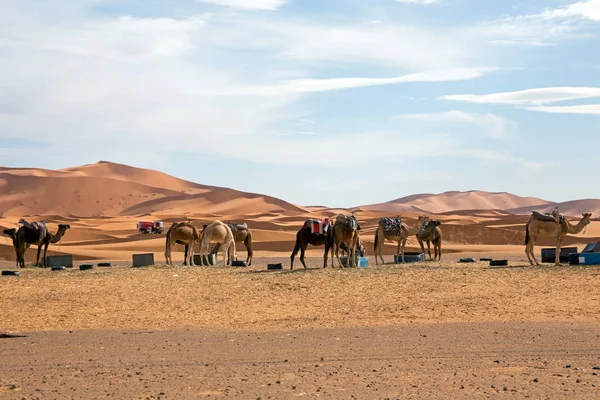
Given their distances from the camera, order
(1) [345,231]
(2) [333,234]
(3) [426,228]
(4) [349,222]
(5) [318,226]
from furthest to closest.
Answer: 1. (3) [426,228]
2. (5) [318,226]
3. (2) [333,234]
4. (1) [345,231]
5. (4) [349,222]

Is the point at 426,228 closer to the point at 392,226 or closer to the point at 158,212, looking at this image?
the point at 392,226

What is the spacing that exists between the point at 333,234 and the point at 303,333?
1194cm

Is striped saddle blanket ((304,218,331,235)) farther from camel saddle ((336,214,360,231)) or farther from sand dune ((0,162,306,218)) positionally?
sand dune ((0,162,306,218))

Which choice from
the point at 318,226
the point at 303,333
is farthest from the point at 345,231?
the point at 303,333

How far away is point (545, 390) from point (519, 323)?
5.46 meters

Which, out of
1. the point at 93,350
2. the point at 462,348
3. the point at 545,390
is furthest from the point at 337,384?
the point at 93,350

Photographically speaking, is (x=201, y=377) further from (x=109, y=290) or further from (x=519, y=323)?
(x=109, y=290)

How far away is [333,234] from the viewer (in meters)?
25.6

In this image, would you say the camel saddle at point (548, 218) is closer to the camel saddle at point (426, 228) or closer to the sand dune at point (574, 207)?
the camel saddle at point (426, 228)

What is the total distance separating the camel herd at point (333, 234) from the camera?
83.2 ft

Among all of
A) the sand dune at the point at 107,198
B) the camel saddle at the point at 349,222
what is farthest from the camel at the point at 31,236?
the sand dune at the point at 107,198

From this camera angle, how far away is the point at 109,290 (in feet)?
66.3

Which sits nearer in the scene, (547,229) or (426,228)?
(547,229)

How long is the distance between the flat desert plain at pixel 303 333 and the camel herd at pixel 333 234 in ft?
5.11
